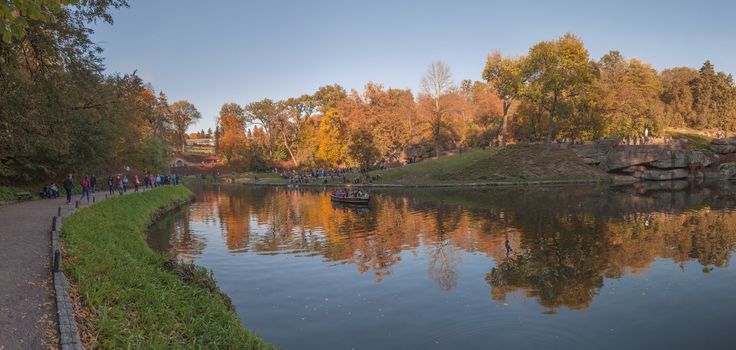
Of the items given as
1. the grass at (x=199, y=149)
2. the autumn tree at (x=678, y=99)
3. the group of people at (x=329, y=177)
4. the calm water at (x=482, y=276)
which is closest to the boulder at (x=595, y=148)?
the autumn tree at (x=678, y=99)

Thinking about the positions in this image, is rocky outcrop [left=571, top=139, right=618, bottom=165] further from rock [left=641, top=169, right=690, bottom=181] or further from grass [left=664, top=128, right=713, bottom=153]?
grass [left=664, top=128, right=713, bottom=153]

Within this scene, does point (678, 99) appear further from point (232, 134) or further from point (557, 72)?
point (232, 134)

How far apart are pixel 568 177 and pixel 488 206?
30.0m

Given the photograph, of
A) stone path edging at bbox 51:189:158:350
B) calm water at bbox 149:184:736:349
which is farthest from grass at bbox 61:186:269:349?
calm water at bbox 149:184:736:349

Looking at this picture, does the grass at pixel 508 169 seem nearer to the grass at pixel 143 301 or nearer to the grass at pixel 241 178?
the grass at pixel 241 178

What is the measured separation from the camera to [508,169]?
2549 inches

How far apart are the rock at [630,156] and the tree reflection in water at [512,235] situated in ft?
Answer: 65.4

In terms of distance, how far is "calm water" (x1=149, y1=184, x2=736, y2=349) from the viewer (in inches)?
495

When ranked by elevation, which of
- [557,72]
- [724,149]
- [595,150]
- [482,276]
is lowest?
[482,276]

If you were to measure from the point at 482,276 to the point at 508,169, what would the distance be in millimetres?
49570

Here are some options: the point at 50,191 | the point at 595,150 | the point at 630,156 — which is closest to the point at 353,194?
the point at 50,191

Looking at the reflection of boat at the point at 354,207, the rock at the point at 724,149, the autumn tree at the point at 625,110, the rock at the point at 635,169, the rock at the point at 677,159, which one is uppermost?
the autumn tree at the point at 625,110

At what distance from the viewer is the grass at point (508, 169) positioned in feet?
210

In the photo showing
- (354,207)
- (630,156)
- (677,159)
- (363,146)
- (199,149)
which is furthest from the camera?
(199,149)
